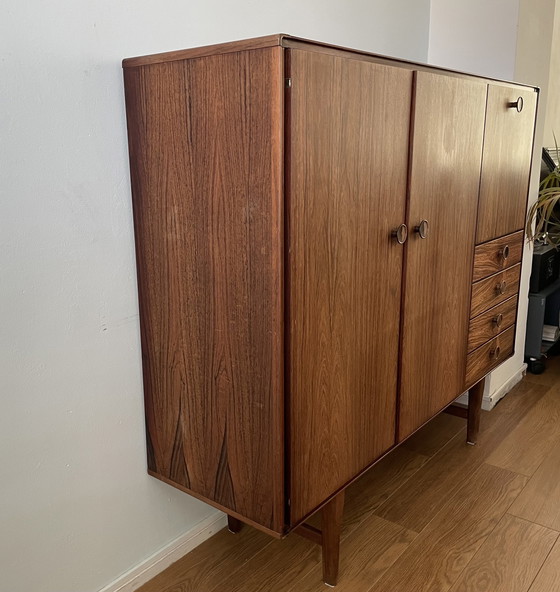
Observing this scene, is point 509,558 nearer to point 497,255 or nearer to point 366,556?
point 366,556

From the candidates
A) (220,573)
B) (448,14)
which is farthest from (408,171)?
(448,14)

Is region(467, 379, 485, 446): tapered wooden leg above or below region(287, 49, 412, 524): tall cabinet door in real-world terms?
below

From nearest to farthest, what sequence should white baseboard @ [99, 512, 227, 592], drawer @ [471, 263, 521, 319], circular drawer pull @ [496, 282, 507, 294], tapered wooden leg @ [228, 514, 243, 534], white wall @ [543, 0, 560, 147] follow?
white baseboard @ [99, 512, 227, 592] → tapered wooden leg @ [228, 514, 243, 534] → drawer @ [471, 263, 521, 319] → circular drawer pull @ [496, 282, 507, 294] → white wall @ [543, 0, 560, 147]

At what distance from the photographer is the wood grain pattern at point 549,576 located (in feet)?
4.74

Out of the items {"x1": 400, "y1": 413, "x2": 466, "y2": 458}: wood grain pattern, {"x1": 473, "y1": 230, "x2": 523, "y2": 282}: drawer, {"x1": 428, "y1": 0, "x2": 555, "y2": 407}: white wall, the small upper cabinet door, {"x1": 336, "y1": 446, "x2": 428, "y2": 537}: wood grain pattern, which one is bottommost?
{"x1": 336, "y1": 446, "x2": 428, "y2": 537}: wood grain pattern

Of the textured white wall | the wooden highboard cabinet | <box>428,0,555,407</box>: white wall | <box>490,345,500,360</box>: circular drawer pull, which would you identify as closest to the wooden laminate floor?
the wooden highboard cabinet

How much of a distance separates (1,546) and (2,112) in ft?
2.68

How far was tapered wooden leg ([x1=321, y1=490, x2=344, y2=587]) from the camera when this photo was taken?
1.37 metres

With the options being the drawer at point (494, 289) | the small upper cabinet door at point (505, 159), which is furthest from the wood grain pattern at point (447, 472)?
the small upper cabinet door at point (505, 159)

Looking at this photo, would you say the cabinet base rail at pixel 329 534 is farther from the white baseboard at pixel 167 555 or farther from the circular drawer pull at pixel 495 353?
the circular drawer pull at pixel 495 353

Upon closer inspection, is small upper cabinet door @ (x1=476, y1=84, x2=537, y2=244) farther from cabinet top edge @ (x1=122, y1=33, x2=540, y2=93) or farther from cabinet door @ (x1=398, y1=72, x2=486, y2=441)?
cabinet top edge @ (x1=122, y1=33, x2=540, y2=93)

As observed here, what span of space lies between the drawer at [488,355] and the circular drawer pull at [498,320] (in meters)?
0.04

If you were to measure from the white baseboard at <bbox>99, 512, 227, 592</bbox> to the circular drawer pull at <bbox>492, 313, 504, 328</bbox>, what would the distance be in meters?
1.03

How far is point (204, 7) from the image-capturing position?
4.50 ft
